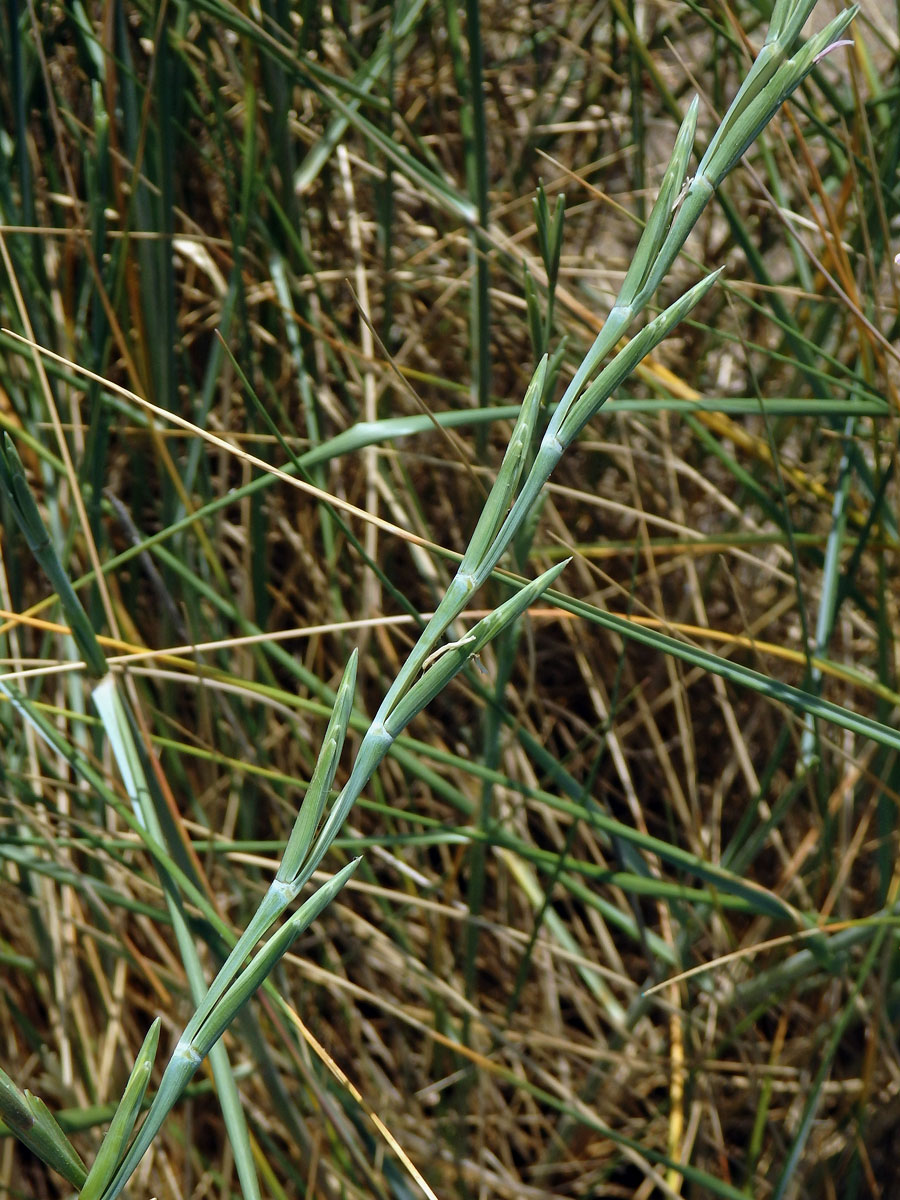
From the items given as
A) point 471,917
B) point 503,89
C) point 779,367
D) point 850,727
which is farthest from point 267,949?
point 503,89

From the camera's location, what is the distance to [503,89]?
3.01 feet

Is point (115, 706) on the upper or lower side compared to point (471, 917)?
upper

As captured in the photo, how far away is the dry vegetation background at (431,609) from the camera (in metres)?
0.58

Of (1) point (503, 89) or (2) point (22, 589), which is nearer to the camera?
(2) point (22, 589)

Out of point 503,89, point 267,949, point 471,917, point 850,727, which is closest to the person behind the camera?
point 267,949

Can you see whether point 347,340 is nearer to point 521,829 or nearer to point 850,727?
point 521,829

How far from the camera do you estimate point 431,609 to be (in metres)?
0.83

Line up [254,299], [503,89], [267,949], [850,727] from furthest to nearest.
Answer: [503,89] < [254,299] < [850,727] < [267,949]

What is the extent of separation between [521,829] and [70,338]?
0.44 meters

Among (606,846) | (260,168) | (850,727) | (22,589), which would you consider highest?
(260,168)

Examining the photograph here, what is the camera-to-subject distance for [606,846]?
767 millimetres

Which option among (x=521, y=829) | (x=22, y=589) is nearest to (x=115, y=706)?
(x=22, y=589)

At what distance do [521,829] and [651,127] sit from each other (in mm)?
640

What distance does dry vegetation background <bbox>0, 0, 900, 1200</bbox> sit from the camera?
0.58 m
